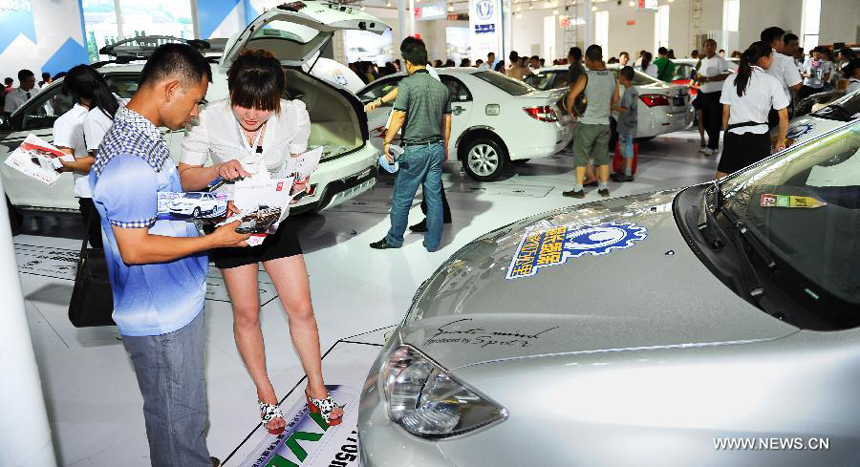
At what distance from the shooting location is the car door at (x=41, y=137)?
558 centimetres

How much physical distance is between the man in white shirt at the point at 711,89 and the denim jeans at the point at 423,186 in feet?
19.4

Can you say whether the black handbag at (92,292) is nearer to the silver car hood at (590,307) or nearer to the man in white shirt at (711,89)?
the silver car hood at (590,307)

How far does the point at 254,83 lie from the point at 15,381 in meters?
1.24

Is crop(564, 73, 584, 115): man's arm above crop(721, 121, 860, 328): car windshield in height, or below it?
above

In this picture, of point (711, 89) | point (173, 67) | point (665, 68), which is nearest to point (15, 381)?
point (173, 67)

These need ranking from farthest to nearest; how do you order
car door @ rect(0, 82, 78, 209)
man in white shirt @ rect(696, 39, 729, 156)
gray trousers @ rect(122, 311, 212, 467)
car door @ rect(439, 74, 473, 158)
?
man in white shirt @ rect(696, 39, 729, 156) → car door @ rect(439, 74, 473, 158) → car door @ rect(0, 82, 78, 209) → gray trousers @ rect(122, 311, 212, 467)

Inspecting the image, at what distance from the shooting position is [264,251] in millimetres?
2676

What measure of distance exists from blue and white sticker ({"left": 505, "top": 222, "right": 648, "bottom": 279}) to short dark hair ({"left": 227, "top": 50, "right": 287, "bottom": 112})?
1074 mm

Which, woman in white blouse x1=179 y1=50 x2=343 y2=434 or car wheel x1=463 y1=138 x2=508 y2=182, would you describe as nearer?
woman in white blouse x1=179 y1=50 x2=343 y2=434

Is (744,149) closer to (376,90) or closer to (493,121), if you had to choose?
(493,121)

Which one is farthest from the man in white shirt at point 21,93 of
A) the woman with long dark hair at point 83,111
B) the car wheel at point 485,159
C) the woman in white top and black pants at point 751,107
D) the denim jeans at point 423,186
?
the woman in white top and black pants at point 751,107

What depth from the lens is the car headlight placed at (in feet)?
5.27

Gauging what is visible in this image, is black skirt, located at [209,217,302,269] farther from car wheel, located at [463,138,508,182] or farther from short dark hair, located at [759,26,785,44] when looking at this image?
short dark hair, located at [759,26,785,44]

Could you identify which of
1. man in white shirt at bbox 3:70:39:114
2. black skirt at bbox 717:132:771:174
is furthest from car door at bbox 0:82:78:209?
black skirt at bbox 717:132:771:174
